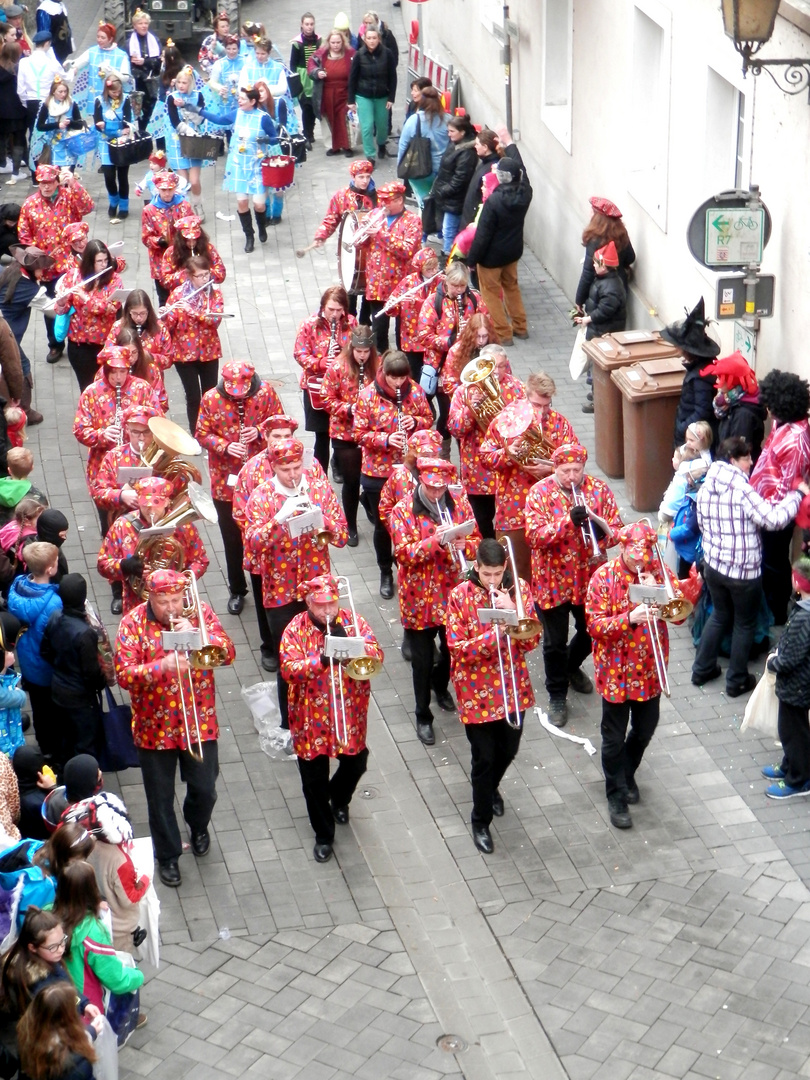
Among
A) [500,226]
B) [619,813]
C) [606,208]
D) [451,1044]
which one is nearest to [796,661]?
[619,813]

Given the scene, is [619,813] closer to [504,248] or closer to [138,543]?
[138,543]

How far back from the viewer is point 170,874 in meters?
8.77

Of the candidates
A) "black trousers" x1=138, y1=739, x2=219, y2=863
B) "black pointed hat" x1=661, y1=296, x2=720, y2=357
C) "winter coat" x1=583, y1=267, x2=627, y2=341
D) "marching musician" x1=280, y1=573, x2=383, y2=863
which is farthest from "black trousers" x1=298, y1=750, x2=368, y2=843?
"winter coat" x1=583, y1=267, x2=627, y2=341

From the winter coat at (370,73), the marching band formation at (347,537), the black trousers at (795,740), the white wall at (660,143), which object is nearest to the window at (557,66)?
the white wall at (660,143)

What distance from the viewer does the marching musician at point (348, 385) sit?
11.6 meters

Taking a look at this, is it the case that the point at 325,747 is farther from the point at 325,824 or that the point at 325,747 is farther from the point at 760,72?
the point at 760,72

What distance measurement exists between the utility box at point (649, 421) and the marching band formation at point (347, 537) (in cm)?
117

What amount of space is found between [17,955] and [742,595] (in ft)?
17.0

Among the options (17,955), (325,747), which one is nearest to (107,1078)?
(17,955)

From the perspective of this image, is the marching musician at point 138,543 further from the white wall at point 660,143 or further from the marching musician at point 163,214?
the marching musician at point 163,214

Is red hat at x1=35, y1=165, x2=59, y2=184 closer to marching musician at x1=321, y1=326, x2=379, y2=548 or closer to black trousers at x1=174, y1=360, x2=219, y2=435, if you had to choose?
black trousers at x1=174, y1=360, x2=219, y2=435

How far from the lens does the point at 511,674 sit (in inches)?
336

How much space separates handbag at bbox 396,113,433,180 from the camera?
717 inches

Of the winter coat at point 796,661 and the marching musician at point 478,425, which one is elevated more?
the marching musician at point 478,425
